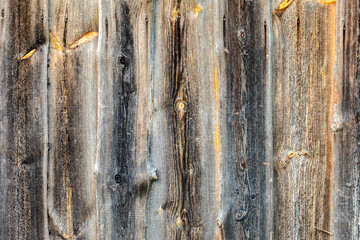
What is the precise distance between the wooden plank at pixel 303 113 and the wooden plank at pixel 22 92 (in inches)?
43.7

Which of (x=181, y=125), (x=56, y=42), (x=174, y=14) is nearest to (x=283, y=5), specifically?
(x=174, y=14)

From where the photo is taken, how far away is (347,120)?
1291mm

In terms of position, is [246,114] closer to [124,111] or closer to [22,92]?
[124,111]


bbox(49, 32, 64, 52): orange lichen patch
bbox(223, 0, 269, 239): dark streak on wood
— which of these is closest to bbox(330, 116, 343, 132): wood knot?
bbox(223, 0, 269, 239): dark streak on wood

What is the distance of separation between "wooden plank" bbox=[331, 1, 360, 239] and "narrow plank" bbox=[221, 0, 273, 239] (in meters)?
0.30

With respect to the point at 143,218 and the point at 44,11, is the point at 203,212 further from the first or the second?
the point at 44,11

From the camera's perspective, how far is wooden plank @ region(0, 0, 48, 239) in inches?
52.2

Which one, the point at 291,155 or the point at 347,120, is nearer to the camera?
the point at 347,120

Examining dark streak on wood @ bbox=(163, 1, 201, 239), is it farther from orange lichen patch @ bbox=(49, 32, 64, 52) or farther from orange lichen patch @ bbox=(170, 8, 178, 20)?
orange lichen patch @ bbox=(49, 32, 64, 52)

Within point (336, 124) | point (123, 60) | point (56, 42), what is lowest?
point (336, 124)

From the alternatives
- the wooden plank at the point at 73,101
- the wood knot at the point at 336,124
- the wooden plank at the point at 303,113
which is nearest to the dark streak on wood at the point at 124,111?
the wooden plank at the point at 73,101

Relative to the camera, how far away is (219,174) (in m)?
1.34

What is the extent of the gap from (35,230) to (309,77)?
4.95ft

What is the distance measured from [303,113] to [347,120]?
0.61 feet
